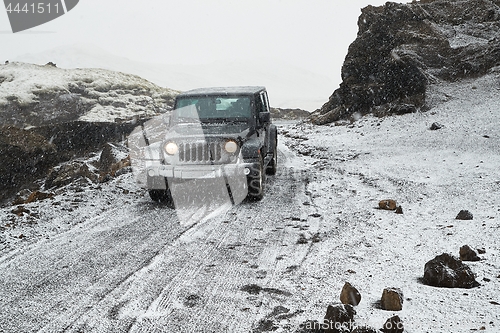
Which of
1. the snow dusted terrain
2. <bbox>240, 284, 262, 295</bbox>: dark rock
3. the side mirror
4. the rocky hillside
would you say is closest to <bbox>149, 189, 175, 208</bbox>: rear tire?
the snow dusted terrain

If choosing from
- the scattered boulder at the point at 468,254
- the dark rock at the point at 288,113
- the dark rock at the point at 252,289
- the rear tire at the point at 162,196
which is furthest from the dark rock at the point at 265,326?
the dark rock at the point at 288,113

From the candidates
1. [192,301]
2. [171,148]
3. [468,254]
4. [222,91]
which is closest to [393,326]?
[192,301]

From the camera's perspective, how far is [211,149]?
23.6 feet

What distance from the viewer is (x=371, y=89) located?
71.1ft

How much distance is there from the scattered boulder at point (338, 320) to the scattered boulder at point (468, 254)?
1.90 meters

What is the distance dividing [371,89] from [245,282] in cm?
1963

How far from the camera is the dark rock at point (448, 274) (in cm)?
356

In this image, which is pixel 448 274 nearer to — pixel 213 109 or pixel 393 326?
pixel 393 326

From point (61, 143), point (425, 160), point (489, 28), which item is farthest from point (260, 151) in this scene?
point (61, 143)

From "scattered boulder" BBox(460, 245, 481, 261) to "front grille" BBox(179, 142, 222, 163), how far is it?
13.7 feet

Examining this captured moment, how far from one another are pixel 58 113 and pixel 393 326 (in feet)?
196

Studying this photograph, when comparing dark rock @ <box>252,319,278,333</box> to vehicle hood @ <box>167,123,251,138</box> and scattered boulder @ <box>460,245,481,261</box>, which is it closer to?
scattered boulder @ <box>460,245,481,261</box>

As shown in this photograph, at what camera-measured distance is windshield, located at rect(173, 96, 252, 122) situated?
26.6 feet

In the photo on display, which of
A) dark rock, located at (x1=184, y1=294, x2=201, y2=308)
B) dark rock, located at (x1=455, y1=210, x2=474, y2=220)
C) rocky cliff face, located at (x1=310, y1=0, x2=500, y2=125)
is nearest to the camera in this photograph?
dark rock, located at (x1=184, y1=294, x2=201, y2=308)
